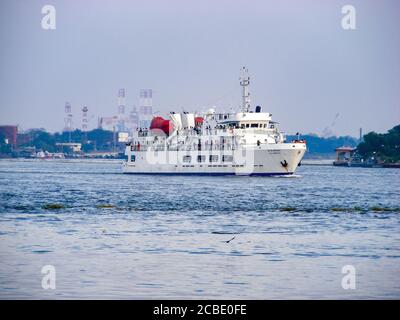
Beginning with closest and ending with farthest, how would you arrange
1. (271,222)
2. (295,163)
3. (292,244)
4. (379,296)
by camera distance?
1. (379,296)
2. (292,244)
3. (271,222)
4. (295,163)

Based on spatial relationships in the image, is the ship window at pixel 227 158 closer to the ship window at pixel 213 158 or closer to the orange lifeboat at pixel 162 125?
the ship window at pixel 213 158

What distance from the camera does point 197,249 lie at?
3806 centimetres

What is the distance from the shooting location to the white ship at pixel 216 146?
119312mm

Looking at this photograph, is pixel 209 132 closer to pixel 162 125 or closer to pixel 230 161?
pixel 230 161

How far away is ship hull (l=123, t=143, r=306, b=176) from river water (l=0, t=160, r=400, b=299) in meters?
47.9

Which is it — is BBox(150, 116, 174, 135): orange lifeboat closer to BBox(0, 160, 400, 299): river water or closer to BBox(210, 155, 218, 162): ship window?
BBox(210, 155, 218, 162): ship window

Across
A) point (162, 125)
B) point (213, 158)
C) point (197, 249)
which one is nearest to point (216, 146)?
point (213, 158)

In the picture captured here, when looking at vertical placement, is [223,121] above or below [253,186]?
above

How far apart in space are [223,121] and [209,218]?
7410 cm

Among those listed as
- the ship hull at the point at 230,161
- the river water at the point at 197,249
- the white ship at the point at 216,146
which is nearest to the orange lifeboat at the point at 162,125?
the white ship at the point at 216,146

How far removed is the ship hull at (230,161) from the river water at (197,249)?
47885mm

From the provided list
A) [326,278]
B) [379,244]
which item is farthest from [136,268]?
[379,244]

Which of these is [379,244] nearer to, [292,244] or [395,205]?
[292,244]

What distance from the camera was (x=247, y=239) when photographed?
42.3 metres
